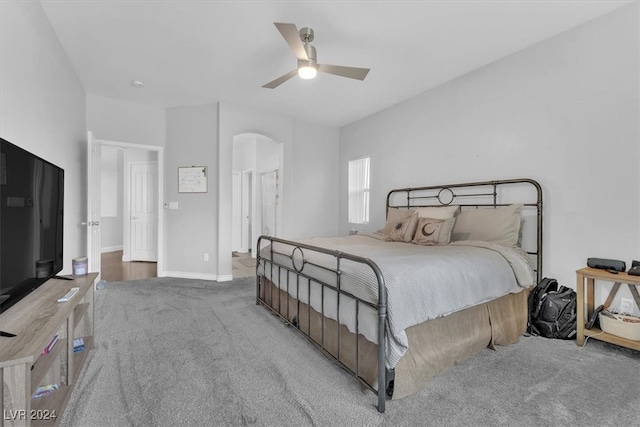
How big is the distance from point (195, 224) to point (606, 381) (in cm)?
462

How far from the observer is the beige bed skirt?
5.49 feet

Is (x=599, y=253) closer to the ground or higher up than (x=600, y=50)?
closer to the ground

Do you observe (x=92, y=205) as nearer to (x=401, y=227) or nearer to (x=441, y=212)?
(x=401, y=227)

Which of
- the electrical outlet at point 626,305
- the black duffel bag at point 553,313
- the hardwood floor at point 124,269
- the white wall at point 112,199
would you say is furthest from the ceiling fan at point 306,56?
the white wall at point 112,199

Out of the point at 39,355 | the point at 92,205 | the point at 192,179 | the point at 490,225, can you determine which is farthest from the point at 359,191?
the point at 39,355

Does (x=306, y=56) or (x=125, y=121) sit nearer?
(x=306, y=56)

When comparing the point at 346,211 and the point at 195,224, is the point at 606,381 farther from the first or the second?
the point at 195,224

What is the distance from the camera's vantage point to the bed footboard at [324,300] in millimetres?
1539

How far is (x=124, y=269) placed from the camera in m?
5.09

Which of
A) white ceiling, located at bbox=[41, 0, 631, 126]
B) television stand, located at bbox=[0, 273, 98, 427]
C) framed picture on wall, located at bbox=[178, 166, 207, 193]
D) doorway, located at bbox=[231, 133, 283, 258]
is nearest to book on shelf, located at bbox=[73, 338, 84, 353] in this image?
television stand, located at bbox=[0, 273, 98, 427]

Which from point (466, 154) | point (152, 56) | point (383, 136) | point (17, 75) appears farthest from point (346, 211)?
point (17, 75)

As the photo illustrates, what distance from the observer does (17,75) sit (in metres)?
1.91

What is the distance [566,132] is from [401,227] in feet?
5.58

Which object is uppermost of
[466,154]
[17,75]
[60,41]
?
[60,41]
